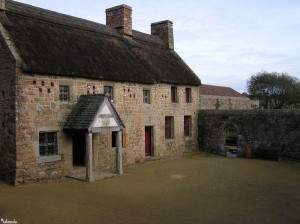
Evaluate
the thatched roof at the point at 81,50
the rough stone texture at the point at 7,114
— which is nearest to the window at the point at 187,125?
the thatched roof at the point at 81,50

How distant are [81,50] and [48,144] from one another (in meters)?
5.00

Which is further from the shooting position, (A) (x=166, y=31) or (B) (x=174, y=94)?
(A) (x=166, y=31)

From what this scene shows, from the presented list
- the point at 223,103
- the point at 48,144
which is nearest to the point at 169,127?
the point at 48,144

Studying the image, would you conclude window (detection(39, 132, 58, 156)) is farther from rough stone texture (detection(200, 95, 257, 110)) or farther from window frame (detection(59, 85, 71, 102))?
rough stone texture (detection(200, 95, 257, 110))

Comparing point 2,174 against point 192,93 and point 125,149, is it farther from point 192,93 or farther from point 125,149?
point 192,93

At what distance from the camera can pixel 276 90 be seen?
1978 inches

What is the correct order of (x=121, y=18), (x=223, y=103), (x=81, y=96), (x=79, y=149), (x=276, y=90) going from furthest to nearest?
(x=276, y=90) → (x=223, y=103) → (x=121, y=18) → (x=79, y=149) → (x=81, y=96)

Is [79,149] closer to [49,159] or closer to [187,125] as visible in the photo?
[49,159]

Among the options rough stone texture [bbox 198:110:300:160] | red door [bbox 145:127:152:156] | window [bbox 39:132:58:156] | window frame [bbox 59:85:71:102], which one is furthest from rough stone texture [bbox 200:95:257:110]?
window [bbox 39:132:58:156]

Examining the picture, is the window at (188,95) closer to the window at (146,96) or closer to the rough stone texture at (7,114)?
the window at (146,96)

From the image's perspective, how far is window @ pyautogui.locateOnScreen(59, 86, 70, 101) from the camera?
46.6 ft

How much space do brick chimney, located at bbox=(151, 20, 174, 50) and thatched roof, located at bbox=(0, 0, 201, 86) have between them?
8.35ft

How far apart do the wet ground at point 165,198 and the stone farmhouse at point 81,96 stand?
1253 mm

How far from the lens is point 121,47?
1914 centimetres
